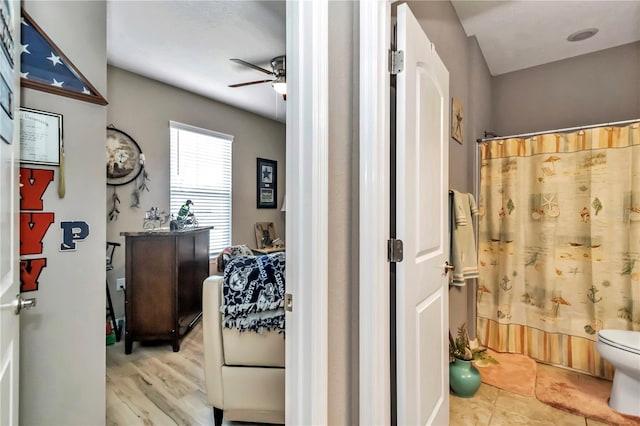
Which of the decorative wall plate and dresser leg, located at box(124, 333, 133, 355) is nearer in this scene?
dresser leg, located at box(124, 333, 133, 355)

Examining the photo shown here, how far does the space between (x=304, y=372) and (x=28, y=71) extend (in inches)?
58.4

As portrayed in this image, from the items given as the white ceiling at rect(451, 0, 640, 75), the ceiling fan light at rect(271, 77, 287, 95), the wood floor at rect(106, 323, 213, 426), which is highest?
the white ceiling at rect(451, 0, 640, 75)

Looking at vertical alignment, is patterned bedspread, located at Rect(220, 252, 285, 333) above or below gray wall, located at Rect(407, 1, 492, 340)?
below

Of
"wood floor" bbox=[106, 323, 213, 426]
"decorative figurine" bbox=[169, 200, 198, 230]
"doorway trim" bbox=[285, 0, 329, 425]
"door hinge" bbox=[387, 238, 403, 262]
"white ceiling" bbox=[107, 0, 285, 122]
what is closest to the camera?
"doorway trim" bbox=[285, 0, 329, 425]

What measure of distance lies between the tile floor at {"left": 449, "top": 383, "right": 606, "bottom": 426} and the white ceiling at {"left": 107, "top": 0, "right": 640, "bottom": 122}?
2.56 metres

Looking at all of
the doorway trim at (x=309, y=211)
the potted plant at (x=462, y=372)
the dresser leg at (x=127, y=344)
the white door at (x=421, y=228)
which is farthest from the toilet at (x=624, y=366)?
the dresser leg at (x=127, y=344)

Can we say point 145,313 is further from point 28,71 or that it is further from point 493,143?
point 493,143

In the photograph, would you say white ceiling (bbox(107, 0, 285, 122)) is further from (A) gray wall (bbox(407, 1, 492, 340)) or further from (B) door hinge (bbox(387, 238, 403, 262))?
(B) door hinge (bbox(387, 238, 403, 262))

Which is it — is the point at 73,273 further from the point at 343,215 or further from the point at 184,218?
the point at 184,218

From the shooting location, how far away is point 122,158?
3.01 meters

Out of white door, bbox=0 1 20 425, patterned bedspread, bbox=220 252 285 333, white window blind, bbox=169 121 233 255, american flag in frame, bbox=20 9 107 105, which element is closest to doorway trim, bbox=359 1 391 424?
patterned bedspread, bbox=220 252 285 333

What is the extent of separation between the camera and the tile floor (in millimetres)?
1735

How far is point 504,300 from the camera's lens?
8.42ft

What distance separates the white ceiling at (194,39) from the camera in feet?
6.90
